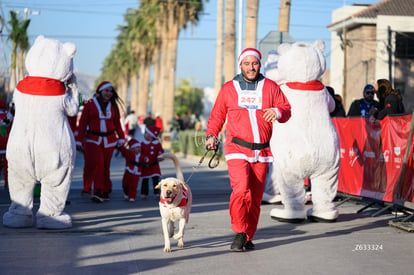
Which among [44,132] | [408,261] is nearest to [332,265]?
[408,261]

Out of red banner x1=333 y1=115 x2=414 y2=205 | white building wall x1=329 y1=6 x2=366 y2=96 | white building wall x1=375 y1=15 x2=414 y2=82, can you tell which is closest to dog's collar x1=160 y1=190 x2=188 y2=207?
red banner x1=333 y1=115 x2=414 y2=205

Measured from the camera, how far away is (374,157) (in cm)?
1173

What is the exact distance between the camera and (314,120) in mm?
10016

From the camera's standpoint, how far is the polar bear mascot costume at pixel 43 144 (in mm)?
9188

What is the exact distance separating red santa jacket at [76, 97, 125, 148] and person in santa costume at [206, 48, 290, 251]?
5.14 m

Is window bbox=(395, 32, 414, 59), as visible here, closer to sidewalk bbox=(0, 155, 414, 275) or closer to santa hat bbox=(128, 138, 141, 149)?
santa hat bbox=(128, 138, 141, 149)

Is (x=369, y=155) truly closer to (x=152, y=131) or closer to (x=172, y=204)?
(x=152, y=131)

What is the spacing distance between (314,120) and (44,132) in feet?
11.3

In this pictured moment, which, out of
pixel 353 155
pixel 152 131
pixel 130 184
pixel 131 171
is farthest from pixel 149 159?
pixel 353 155

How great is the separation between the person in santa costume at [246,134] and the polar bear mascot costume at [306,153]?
2.01m

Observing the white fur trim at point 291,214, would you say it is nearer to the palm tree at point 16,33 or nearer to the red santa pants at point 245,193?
the red santa pants at point 245,193

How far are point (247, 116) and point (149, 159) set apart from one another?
6127 millimetres

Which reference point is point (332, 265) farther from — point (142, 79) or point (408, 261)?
point (142, 79)

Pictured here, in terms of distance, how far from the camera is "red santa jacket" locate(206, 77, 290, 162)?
7.82 m
